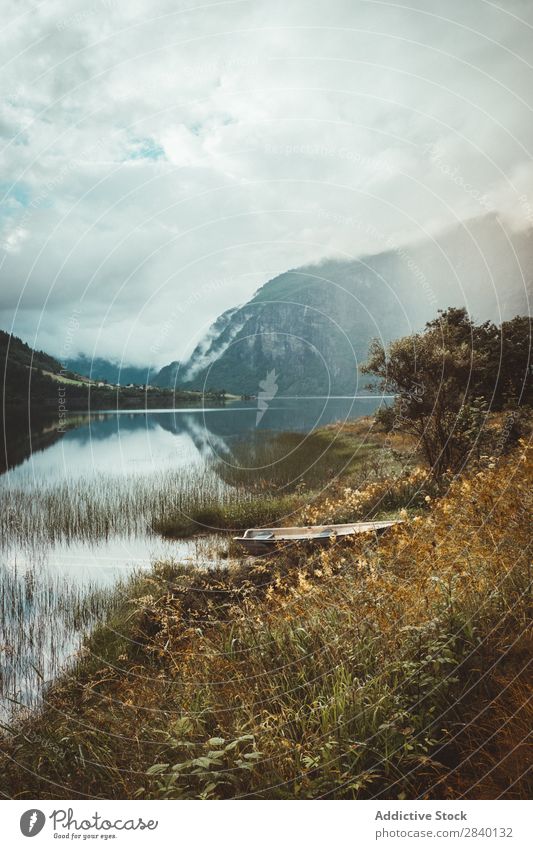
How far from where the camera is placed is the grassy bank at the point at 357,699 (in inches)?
123

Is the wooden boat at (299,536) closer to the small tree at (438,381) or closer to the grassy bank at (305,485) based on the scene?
the grassy bank at (305,485)

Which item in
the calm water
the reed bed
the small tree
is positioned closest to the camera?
the calm water

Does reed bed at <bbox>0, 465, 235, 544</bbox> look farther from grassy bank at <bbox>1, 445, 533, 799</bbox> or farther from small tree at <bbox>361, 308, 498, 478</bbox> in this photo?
grassy bank at <bbox>1, 445, 533, 799</bbox>

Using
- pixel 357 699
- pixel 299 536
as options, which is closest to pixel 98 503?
pixel 299 536

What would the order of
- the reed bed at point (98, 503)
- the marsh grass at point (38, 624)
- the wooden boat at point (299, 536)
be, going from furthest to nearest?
1. the reed bed at point (98, 503)
2. the wooden boat at point (299, 536)
3. the marsh grass at point (38, 624)

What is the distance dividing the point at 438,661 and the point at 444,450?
7.93 m

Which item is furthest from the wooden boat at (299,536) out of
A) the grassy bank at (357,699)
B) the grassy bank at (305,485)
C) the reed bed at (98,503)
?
the reed bed at (98,503)

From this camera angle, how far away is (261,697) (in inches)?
158

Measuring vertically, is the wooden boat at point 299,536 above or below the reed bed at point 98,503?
above

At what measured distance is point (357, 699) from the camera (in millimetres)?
3355

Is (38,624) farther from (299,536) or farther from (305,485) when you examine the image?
(305,485)

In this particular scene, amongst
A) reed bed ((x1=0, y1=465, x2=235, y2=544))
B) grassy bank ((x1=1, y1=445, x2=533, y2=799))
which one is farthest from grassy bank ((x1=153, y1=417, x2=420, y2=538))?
grassy bank ((x1=1, y1=445, x2=533, y2=799))

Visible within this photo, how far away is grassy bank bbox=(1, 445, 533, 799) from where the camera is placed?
3113mm
